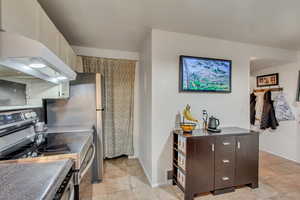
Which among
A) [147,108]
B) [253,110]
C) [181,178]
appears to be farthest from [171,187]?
[253,110]

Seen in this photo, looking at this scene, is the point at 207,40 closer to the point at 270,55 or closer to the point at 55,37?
the point at 270,55

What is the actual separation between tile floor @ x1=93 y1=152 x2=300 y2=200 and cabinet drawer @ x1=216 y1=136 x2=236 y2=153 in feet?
2.00

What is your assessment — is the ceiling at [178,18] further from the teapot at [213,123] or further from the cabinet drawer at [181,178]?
the cabinet drawer at [181,178]

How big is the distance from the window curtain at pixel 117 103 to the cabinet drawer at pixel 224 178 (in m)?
1.79

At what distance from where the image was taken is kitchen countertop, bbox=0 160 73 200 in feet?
2.12

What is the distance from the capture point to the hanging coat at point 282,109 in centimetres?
311

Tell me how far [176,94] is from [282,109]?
2.65m

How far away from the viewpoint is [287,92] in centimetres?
319

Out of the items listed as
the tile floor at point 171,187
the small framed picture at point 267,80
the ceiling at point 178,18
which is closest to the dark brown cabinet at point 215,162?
the tile floor at point 171,187

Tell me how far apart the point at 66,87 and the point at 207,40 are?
7.58 feet

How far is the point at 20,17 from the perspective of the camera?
1006 millimetres

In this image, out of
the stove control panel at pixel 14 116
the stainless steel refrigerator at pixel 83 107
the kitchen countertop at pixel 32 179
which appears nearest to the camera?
the kitchen countertop at pixel 32 179

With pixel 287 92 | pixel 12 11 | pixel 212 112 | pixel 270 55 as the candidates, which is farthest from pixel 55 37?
pixel 287 92

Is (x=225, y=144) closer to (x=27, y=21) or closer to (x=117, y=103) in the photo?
(x=117, y=103)
